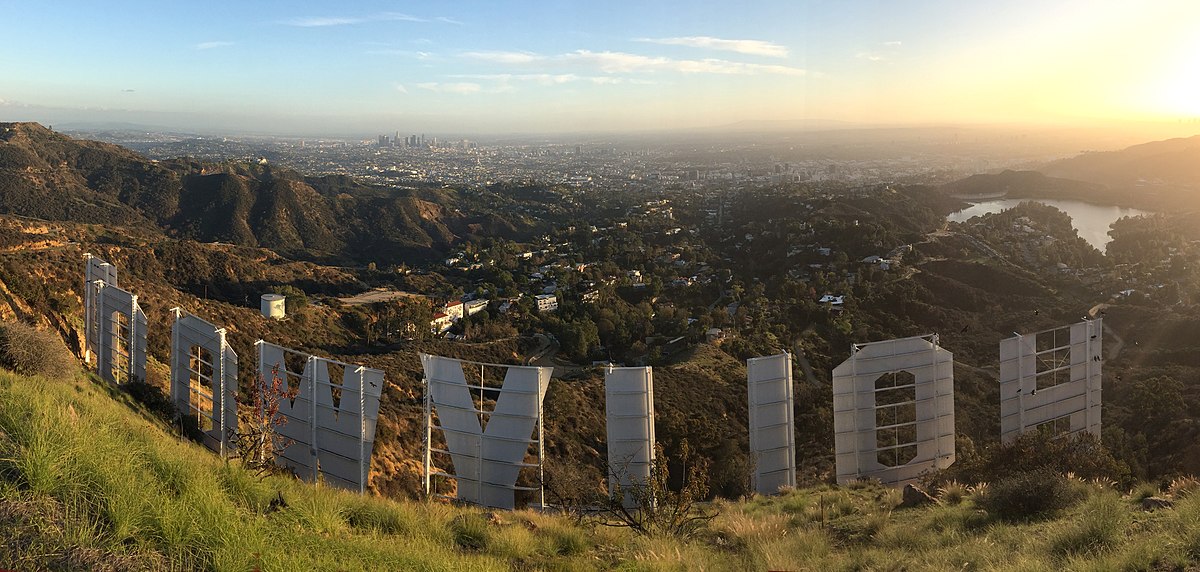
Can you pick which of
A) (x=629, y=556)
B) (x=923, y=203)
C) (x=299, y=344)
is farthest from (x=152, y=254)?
(x=923, y=203)

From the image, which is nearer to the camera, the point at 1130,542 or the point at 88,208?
the point at 1130,542

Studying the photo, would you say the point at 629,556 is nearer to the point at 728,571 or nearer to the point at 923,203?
the point at 728,571

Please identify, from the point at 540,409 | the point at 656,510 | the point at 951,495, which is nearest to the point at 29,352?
the point at 540,409

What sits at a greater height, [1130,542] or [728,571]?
[1130,542]

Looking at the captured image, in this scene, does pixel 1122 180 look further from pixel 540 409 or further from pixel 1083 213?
pixel 540 409

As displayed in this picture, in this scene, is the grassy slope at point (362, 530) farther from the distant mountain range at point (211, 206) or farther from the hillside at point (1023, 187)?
the hillside at point (1023, 187)

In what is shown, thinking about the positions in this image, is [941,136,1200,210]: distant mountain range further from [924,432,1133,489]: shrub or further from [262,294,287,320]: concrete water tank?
[262,294,287,320]: concrete water tank

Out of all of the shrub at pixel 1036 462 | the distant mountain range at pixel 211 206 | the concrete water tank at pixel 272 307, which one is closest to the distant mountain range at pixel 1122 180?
the distant mountain range at pixel 211 206
